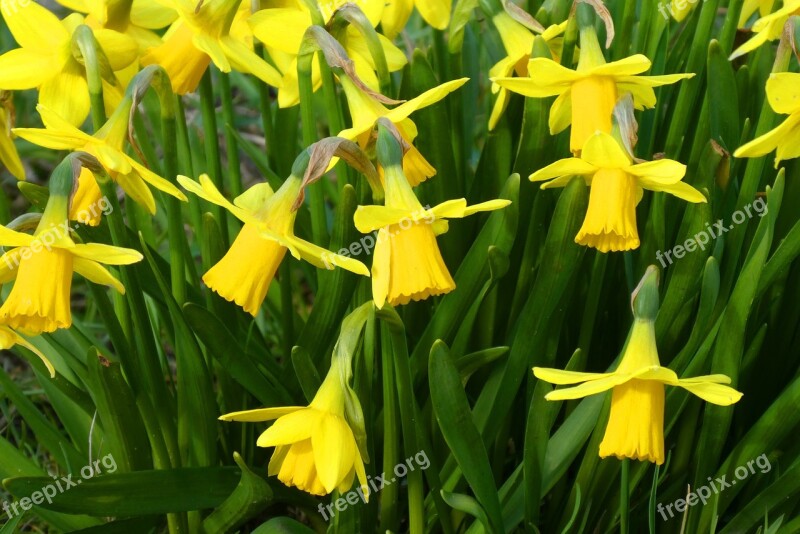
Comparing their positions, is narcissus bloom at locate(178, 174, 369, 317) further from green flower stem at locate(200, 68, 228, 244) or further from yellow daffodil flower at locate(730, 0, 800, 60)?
yellow daffodil flower at locate(730, 0, 800, 60)

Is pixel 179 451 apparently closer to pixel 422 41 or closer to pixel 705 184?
pixel 705 184

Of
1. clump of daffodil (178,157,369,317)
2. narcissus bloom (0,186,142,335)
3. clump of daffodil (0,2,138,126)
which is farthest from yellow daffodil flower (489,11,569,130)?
narcissus bloom (0,186,142,335)

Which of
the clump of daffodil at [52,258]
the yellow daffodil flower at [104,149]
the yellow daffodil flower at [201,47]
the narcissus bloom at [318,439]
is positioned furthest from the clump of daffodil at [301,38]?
the narcissus bloom at [318,439]

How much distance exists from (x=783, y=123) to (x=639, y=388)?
0.44 metres

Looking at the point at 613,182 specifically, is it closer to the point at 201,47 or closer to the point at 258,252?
the point at 258,252

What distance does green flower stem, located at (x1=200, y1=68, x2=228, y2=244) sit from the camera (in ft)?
5.64

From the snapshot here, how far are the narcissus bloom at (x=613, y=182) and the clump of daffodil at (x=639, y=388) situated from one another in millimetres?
87

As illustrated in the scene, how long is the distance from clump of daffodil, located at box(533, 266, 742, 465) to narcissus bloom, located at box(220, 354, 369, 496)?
0.91 ft

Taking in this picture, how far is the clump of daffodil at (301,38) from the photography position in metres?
1.57

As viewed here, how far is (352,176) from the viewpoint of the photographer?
5.49 ft

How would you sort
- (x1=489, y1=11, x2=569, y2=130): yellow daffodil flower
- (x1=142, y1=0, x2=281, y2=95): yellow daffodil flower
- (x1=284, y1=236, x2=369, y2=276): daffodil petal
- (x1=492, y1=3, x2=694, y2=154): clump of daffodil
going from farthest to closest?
(x1=489, y1=11, x2=569, y2=130): yellow daffodil flower
(x1=142, y1=0, x2=281, y2=95): yellow daffodil flower
(x1=492, y1=3, x2=694, y2=154): clump of daffodil
(x1=284, y1=236, x2=369, y2=276): daffodil petal

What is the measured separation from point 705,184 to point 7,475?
1355 millimetres

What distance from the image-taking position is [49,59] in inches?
58.4

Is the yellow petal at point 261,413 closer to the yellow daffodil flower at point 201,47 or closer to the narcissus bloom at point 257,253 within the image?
the narcissus bloom at point 257,253
